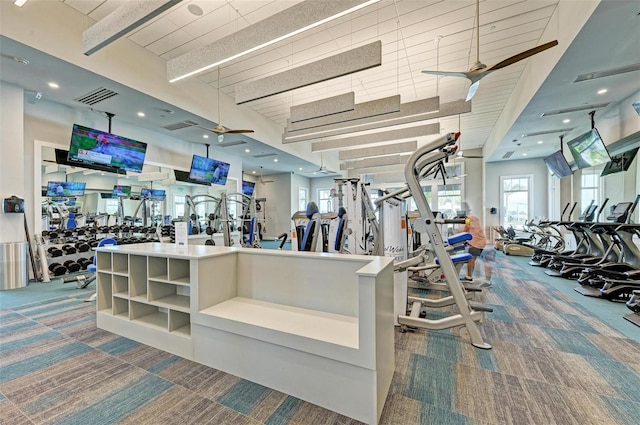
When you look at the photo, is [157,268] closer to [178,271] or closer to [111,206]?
[178,271]

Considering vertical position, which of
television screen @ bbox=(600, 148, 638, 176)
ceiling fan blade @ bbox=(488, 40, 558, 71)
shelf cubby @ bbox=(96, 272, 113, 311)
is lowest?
shelf cubby @ bbox=(96, 272, 113, 311)

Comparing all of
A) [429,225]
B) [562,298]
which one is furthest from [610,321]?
[429,225]

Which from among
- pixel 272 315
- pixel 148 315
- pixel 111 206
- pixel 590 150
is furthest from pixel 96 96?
pixel 590 150

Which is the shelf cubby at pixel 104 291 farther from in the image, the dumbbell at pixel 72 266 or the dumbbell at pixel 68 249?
the dumbbell at pixel 68 249

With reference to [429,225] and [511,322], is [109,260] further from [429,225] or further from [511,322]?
[511,322]

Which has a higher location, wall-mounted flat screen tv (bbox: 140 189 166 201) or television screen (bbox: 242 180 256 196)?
television screen (bbox: 242 180 256 196)

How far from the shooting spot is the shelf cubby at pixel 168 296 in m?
2.69

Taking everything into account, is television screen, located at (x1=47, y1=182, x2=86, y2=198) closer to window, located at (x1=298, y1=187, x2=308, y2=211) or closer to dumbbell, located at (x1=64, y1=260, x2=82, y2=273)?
dumbbell, located at (x1=64, y1=260, x2=82, y2=273)

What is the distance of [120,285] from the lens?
3182 millimetres

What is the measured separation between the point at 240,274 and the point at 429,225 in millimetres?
2045

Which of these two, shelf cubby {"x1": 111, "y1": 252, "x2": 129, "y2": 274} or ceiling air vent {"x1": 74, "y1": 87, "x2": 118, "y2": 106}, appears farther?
ceiling air vent {"x1": 74, "y1": 87, "x2": 118, "y2": 106}

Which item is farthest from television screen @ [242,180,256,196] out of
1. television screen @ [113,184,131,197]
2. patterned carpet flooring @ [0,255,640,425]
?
patterned carpet flooring @ [0,255,640,425]

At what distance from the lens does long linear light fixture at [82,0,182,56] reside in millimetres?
2699

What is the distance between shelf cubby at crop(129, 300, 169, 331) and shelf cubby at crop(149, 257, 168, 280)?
0.39 metres
